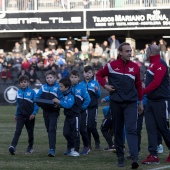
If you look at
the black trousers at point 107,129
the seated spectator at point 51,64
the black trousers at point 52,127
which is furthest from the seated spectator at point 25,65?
the black trousers at point 52,127

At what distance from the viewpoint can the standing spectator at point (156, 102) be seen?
10875 mm

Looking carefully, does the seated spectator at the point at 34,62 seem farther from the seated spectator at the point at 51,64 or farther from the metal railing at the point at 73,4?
the metal railing at the point at 73,4

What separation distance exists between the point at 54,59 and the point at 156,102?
71.8ft

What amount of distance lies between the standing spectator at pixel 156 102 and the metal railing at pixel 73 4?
24.3 m

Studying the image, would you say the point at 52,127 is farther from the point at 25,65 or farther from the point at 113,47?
the point at 113,47

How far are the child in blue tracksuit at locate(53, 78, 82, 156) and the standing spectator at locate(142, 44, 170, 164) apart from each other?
159 cm

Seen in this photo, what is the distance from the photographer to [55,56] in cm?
3269

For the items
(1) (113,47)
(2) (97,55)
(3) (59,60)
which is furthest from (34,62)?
(1) (113,47)

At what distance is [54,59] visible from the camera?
32594 millimetres

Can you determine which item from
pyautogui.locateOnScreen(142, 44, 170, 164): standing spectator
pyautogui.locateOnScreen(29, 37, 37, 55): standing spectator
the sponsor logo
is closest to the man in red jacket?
pyautogui.locateOnScreen(142, 44, 170, 164): standing spectator

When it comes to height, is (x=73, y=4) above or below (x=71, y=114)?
above

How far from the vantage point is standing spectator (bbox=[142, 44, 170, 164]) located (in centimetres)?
1088

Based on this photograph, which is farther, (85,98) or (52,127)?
(85,98)

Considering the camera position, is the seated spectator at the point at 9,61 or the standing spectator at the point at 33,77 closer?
the standing spectator at the point at 33,77
